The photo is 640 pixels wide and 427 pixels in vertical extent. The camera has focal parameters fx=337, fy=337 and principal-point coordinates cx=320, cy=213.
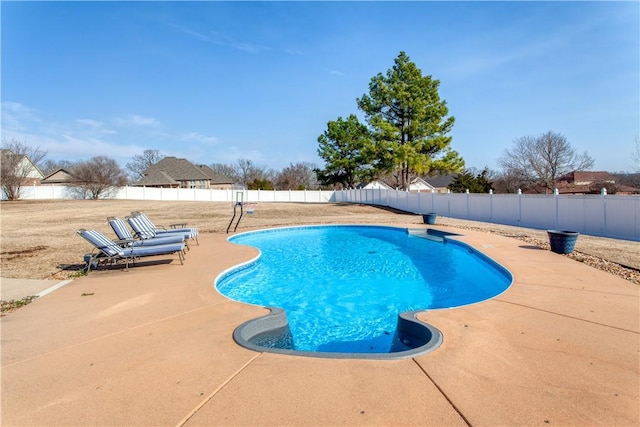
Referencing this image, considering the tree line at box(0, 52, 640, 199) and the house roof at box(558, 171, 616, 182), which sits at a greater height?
the tree line at box(0, 52, 640, 199)

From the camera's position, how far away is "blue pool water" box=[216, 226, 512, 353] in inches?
215

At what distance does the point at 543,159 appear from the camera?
38.8 metres

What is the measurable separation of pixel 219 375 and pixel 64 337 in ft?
7.71

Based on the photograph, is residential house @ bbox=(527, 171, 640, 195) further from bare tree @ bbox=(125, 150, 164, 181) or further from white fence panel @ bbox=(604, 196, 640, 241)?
bare tree @ bbox=(125, 150, 164, 181)

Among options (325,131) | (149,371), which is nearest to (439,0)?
(149,371)

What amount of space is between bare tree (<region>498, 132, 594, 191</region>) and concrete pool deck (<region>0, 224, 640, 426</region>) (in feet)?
132

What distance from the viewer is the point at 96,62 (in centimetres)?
1656

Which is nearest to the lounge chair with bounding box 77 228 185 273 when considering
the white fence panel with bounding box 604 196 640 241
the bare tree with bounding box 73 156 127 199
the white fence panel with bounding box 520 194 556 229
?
the white fence panel with bounding box 604 196 640 241

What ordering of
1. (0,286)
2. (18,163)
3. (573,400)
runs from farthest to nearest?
(18,163) → (0,286) → (573,400)

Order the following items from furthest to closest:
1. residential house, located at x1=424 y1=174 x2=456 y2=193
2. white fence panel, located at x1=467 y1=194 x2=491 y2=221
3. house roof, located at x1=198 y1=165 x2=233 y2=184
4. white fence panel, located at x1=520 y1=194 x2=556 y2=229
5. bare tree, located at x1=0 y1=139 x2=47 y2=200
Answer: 1. residential house, located at x1=424 y1=174 x2=456 y2=193
2. house roof, located at x1=198 y1=165 x2=233 y2=184
3. bare tree, located at x1=0 y1=139 x2=47 y2=200
4. white fence panel, located at x1=467 y1=194 x2=491 y2=221
5. white fence panel, located at x1=520 y1=194 x2=556 y2=229

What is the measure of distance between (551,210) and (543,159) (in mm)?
30241

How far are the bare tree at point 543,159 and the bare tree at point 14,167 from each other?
51.8 metres

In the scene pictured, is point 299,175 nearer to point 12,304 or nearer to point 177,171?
point 177,171

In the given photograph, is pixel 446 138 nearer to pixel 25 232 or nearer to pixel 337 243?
pixel 337 243
